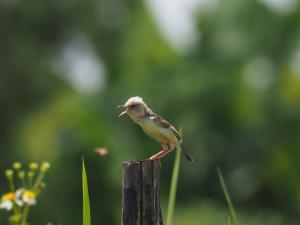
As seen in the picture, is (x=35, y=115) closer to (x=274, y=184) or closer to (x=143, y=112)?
(x=274, y=184)

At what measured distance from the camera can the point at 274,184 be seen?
36.5m

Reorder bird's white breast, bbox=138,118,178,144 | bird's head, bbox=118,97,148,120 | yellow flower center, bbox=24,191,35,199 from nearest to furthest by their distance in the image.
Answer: yellow flower center, bbox=24,191,35,199, bird's head, bbox=118,97,148,120, bird's white breast, bbox=138,118,178,144

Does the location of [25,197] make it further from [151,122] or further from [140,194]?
[151,122]

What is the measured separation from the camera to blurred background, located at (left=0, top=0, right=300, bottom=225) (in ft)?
114

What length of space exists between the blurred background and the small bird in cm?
2054

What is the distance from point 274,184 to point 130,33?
11.6 meters

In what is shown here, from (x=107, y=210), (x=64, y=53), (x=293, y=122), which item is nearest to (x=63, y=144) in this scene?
(x=107, y=210)

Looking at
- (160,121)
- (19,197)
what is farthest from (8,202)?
(160,121)

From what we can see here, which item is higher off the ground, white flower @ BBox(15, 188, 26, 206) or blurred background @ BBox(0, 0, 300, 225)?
blurred background @ BBox(0, 0, 300, 225)

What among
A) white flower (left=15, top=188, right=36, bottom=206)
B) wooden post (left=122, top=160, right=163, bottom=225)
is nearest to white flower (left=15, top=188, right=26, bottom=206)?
white flower (left=15, top=188, right=36, bottom=206)

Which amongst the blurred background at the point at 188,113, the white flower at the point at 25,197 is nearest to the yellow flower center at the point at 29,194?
the white flower at the point at 25,197

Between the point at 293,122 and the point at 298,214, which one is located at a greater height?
the point at 293,122

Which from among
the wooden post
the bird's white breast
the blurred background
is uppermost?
the blurred background

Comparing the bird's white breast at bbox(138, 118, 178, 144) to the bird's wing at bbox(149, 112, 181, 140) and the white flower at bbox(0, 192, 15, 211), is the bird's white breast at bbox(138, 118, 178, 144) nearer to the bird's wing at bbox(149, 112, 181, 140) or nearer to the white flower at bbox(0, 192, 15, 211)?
the bird's wing at bbox(149, 112, 181, 140)
